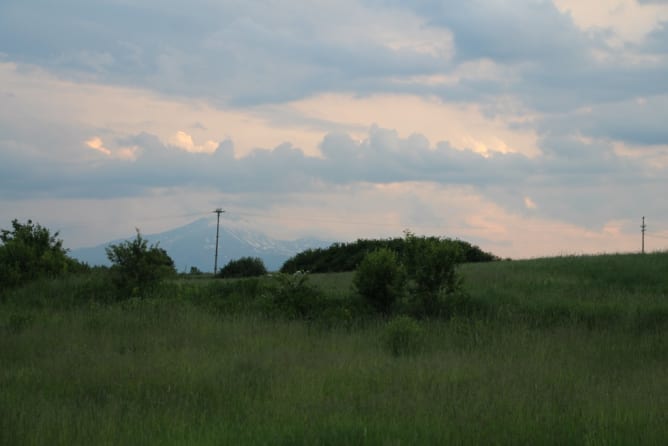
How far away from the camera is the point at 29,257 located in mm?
23531

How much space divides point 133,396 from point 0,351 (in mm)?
4744

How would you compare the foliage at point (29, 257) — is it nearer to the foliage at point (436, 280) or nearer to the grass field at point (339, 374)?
the grass field at point (339, 374)

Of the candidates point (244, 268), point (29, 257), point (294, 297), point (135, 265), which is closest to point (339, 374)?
point (294, 297)

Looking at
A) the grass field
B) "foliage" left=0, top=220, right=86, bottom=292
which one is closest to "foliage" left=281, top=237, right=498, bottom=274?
"foliage" left=0, top=220, right=86, bottom=292

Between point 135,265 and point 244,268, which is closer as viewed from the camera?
point 135,265

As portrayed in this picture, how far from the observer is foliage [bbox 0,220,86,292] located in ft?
74.2

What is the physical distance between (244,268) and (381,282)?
25.4 meters

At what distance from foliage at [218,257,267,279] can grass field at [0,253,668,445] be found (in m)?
22.7

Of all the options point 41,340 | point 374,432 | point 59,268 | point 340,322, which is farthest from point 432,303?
point 59,268

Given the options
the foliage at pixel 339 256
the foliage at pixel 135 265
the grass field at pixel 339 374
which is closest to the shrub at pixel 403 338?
the grass field at pixel 339 374

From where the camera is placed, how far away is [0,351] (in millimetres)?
12867

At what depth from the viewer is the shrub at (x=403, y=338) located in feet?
43.4

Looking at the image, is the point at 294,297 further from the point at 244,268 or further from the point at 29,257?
the point at 244,268

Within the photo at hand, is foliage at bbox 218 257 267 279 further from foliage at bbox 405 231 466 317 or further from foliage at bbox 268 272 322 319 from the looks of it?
foliage at bbox 405 231 466 317
